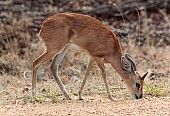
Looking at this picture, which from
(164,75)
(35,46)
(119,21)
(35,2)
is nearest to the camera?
(164,75)

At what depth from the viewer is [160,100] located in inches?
352

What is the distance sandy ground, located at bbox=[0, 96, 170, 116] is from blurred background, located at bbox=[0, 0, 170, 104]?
0.81 meters

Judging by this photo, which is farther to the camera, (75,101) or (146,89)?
(146,89)

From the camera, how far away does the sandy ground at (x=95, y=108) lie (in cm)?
801

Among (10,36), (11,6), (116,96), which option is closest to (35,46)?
(10,36)

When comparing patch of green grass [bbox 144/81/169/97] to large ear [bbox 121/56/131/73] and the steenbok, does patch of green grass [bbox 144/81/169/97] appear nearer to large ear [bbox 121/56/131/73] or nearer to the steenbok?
the steenbok

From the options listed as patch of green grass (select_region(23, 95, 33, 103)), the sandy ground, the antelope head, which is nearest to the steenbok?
the antelope head

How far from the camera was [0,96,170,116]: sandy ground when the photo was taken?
8008mm

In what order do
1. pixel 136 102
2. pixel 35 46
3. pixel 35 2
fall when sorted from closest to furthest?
pixel 136 102 → pixel 35 46 → pixel 35 2

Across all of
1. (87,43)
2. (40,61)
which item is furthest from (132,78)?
(40,61)

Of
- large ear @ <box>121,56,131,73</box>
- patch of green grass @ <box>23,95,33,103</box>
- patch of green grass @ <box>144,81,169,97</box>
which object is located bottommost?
patch of green grass @ <box>144,81,169,97</box>

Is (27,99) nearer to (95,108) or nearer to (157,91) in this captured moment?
(95,108)

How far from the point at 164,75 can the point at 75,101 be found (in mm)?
3388

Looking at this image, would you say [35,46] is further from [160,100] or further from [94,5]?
[160,100]
